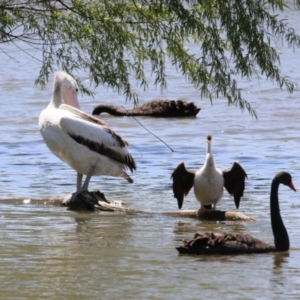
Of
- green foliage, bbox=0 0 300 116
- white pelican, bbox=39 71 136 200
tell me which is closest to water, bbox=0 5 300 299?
white pelican, bbox=39 71 136 200

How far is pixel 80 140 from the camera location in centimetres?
1136

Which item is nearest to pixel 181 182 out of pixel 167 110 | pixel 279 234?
pixel 279 234

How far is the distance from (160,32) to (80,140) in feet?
5.63

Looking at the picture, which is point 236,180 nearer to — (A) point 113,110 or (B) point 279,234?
(B) point 279,234

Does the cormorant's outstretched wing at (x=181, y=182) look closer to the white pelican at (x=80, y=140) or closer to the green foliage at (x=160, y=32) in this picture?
the white pelican at (x=80, y=140)

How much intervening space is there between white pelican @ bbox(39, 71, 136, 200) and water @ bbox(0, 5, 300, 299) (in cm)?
48

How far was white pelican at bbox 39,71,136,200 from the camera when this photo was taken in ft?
37.1

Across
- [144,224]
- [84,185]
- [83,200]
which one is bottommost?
[144,224]

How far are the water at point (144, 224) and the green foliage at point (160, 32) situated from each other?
4.71 feet

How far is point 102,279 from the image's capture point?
763 centimetres

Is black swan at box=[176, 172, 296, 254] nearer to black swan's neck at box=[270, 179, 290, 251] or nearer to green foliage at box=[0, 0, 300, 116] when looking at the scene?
black swan's neck at box=[270, 179, 290, 251]

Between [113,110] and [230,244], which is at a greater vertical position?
[113,110]

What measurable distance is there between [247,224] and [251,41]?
238cm

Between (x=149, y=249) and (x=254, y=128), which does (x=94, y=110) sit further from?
(x=149, y=249)
